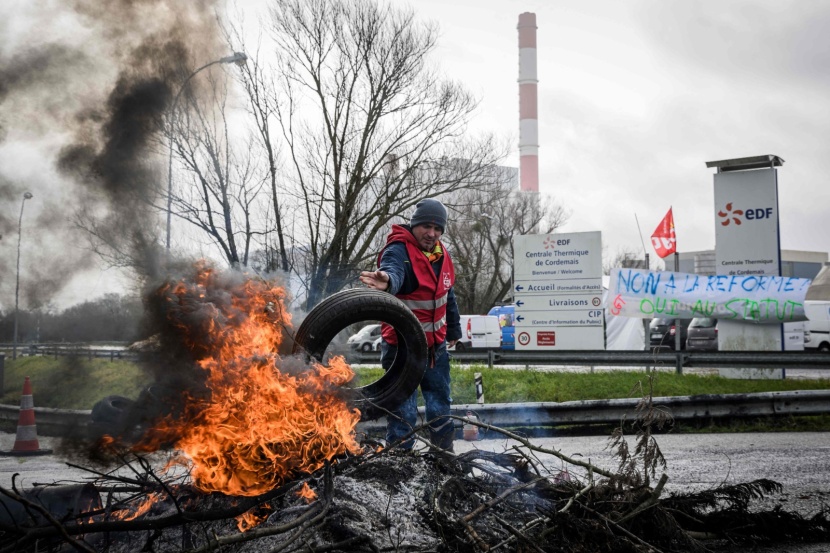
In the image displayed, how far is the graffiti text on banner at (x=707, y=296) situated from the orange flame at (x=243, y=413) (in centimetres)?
1231

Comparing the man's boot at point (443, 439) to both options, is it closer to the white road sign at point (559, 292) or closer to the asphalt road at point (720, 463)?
the asphalt road at point (720, 463)

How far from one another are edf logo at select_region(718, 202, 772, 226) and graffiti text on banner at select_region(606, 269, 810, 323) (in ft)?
3.71

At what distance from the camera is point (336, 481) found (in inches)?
146

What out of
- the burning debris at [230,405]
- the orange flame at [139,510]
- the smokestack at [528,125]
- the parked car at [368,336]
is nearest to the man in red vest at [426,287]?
the burning debris at [230,405]

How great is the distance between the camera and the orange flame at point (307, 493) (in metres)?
3.51

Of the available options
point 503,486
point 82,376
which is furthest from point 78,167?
point 503,486

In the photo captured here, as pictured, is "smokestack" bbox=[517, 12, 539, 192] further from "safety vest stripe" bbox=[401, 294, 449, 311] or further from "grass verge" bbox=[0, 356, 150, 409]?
"grass verge" bbox=[0, 356, 150, 409]

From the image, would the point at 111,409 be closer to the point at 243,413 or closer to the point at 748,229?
the point at 243,413

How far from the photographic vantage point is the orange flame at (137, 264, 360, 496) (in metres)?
3.65

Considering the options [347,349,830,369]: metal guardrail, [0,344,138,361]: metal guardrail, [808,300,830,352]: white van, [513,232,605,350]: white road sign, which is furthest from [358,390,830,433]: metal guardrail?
[808,300,830,352]: white van

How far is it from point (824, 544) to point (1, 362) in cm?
749

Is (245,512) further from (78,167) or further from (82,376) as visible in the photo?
(78,167)

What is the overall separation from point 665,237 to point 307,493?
18874 mm

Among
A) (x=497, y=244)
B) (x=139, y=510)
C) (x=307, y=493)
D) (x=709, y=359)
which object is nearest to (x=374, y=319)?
(x=307, y=493)
